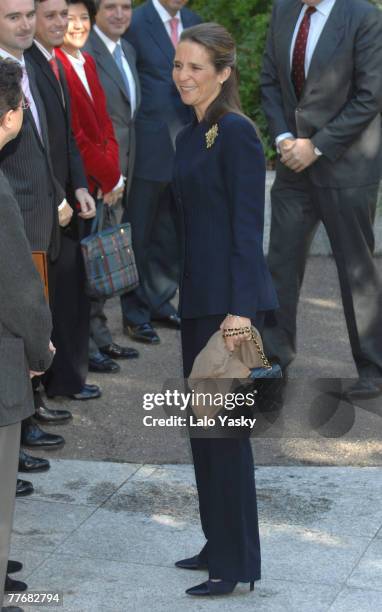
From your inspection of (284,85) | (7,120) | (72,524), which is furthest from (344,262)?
(7,120)

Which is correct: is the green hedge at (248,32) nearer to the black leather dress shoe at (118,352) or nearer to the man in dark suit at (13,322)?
the black leather dress shoe at (118,352)

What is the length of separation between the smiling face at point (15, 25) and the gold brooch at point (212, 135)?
1.67m

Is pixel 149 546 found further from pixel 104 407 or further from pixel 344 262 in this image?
pixel 344 262

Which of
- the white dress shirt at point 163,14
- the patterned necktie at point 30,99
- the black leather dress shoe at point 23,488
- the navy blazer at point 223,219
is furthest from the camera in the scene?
the white dress shirt at point 163,14

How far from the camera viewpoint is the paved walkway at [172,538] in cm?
491

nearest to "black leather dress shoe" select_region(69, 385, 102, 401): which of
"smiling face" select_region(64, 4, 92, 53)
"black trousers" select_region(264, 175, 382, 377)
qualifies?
"black trousers" select_region(264, 175, 382, 377)

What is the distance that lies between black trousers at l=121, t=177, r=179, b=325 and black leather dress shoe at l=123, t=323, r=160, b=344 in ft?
0.10

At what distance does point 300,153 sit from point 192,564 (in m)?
2.56

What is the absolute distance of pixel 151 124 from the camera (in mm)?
8117

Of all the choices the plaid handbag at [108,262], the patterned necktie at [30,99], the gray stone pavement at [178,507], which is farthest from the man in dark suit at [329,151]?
the patterned necktie at [30,99]

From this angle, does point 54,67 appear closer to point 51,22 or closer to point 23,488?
point 51,22

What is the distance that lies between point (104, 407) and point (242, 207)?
270cm

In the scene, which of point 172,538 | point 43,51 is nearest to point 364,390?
point 172,538

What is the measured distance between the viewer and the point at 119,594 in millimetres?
4953
